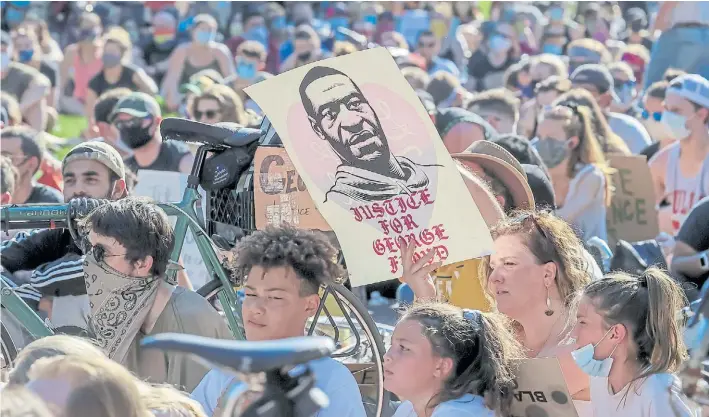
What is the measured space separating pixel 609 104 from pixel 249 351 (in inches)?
332

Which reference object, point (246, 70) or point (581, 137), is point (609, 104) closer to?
point (581, 137)

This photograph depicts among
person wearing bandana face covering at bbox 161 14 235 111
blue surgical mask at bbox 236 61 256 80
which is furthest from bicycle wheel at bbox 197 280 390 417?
person wearing bandana face covering at bbox 161 14 235 111

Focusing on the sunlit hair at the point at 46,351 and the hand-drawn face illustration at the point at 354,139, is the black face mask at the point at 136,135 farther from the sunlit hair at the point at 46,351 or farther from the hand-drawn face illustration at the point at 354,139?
the sunlit hair at the point at 46,351

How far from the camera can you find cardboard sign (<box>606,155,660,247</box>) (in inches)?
288

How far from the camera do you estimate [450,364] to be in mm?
3492

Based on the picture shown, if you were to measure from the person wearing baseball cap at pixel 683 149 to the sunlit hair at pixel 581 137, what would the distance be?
1.54 feet

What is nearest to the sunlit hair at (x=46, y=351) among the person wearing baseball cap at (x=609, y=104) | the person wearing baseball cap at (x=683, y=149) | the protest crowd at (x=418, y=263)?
the protest crowd at (x=418, y=263)

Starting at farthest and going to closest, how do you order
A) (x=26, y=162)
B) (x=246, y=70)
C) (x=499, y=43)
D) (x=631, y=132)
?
(x=499, y=43) < (x=246, y=70) < (x=631, y=132) < (x=26, y=162)

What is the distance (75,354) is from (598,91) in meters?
8.10

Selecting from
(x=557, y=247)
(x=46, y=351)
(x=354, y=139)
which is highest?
(x=354, y=139)

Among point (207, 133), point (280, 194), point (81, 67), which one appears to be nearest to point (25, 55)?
point (81, 67)

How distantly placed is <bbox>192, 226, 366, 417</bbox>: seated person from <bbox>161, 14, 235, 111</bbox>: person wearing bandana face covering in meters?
11.7

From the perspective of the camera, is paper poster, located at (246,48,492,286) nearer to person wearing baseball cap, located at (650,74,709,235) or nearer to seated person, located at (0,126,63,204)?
seated person, located at (0,126,63,204)

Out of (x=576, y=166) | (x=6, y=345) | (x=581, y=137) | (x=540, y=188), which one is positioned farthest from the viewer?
(x=581, y=137)
